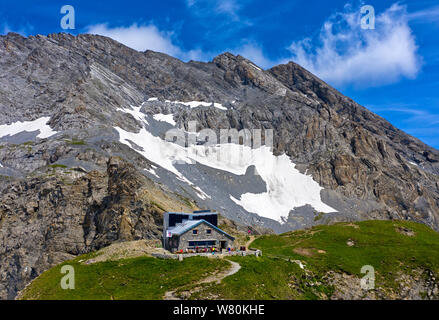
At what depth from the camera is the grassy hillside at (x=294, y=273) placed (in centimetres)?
3509

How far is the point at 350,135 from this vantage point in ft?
652

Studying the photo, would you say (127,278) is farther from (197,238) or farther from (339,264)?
(339,264)

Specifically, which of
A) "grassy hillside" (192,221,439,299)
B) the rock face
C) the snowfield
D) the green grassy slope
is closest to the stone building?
the green grassy slope

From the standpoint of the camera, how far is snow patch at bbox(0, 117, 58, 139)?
A: 152 meters

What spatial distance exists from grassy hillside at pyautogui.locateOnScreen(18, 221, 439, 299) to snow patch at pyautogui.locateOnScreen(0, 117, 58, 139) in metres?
117

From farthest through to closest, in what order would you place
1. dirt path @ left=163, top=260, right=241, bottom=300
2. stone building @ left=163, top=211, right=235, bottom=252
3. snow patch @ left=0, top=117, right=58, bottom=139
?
snow patch @ left=0, top=117, right=58, bottom=139
stone building @ left=163, top=211, right=235, bottom=252
dirt path @ left=163, top=260, right=241, bottom=300

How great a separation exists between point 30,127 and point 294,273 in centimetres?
14783

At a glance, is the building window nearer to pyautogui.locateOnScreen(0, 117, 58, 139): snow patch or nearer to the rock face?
the rock face

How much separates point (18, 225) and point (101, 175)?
2304cm

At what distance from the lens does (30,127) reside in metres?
161

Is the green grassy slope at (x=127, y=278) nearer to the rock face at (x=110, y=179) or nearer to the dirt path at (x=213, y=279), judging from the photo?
the dirt path at (x=213, y=279)

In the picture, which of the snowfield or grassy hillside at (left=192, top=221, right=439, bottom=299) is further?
the snowfield

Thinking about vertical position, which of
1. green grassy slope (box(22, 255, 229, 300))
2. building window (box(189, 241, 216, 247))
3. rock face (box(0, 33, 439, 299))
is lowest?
green grassy slope (box(22, 255, 229, 300))

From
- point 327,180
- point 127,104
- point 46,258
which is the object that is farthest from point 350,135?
point 46,258
